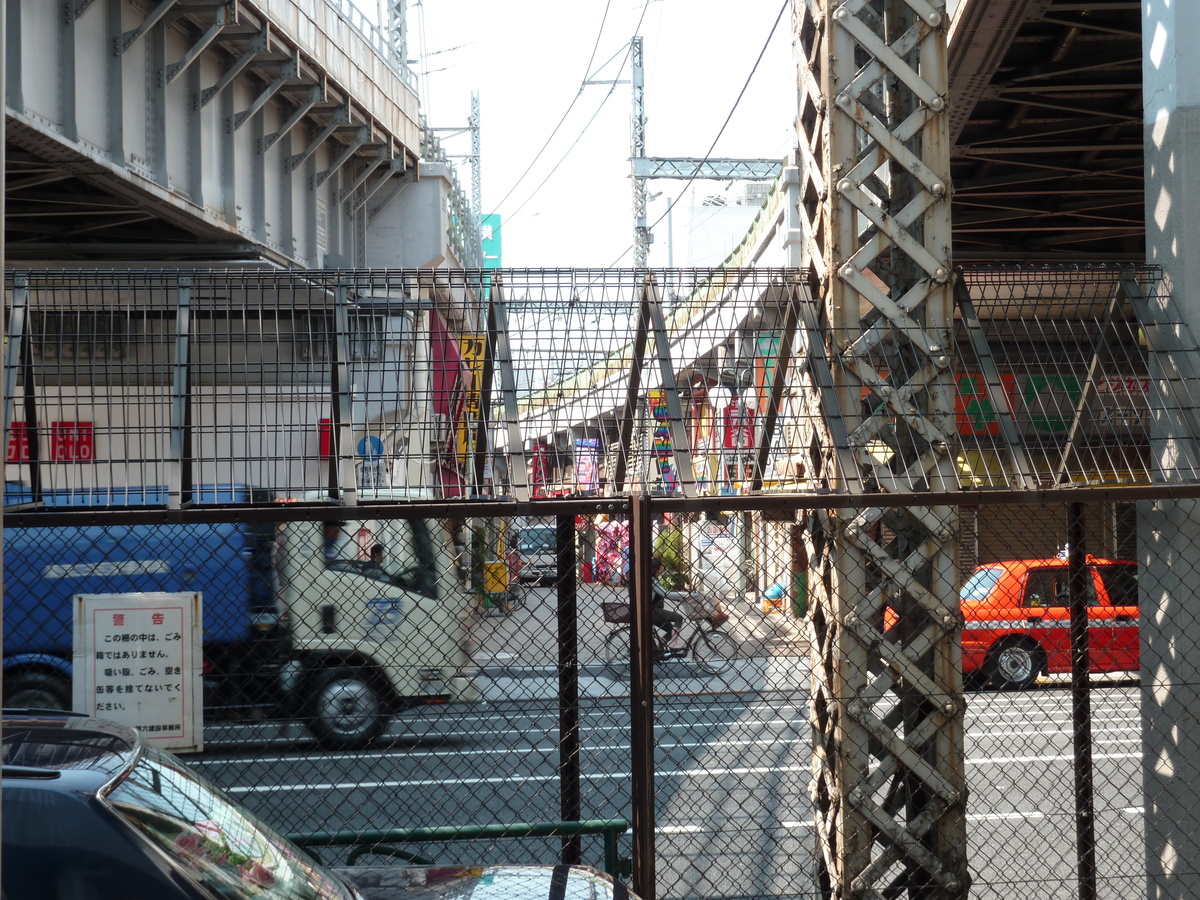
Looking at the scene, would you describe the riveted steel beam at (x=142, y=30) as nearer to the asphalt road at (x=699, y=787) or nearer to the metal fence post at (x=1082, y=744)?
the asphalt road at (x=699, y=787)

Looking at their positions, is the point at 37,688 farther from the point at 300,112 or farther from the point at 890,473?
the point at 300,112

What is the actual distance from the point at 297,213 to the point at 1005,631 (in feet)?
36.0

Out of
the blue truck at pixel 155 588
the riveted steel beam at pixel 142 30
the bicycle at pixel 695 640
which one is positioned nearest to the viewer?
the bicycle at pixel 695 640

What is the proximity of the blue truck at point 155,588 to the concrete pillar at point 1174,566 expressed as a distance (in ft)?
22.5

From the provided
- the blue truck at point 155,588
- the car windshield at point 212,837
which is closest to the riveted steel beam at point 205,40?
the blue truck at point 155,588

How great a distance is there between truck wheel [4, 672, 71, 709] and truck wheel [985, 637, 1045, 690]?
9438mm

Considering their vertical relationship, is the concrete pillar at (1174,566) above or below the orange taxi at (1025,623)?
above

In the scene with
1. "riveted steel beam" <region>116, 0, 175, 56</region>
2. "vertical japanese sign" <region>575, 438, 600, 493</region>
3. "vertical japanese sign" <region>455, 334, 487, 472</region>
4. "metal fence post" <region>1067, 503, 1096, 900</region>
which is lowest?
"metal fence post" <region>1067, 503, 1096, 900</region>

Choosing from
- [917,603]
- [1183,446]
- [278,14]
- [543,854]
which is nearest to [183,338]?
[917,603]

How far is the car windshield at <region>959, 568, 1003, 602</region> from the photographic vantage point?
1250 centimetres

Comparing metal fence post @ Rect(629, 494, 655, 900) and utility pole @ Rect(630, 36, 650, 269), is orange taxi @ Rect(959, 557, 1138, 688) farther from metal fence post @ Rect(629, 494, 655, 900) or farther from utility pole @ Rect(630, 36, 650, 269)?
utility pole @ Rect(630, 36, 650, 269)

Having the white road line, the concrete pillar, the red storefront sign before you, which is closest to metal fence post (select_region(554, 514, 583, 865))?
the red storefront sign

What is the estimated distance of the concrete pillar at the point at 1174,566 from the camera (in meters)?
4.25

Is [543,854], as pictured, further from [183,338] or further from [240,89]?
[240,89]
